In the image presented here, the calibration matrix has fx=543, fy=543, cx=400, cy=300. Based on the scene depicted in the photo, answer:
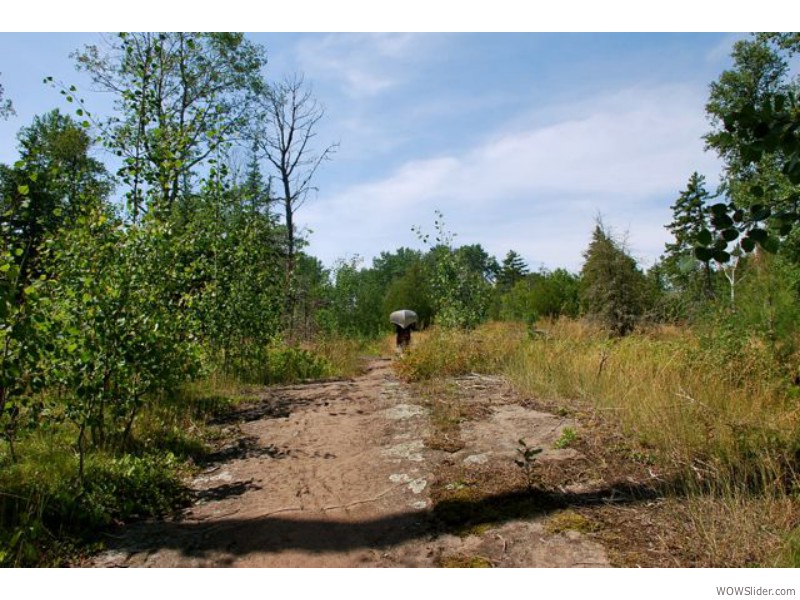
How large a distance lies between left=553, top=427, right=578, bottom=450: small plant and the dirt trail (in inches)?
3.1

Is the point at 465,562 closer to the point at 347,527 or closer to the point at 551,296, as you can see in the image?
the point at 347,527

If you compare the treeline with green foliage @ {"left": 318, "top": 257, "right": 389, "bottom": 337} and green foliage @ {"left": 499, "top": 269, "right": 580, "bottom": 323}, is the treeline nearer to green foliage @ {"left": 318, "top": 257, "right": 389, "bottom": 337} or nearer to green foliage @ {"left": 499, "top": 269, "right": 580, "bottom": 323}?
green foliage @ {"left": 318, "top": 257, "right": 389, "bottom": 337}

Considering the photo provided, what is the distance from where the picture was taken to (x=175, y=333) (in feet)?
15.2

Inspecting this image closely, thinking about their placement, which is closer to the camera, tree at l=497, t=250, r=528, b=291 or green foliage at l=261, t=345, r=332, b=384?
green foliage at l=261, t=345, r=332, b=384

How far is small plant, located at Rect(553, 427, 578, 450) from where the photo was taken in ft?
13.3

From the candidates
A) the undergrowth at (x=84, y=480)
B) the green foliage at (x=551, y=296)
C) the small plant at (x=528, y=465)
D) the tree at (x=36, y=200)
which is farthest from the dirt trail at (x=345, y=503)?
the green foliage at (x=551, y=296)

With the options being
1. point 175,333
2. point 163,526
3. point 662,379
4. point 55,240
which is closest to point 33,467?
point 163,526

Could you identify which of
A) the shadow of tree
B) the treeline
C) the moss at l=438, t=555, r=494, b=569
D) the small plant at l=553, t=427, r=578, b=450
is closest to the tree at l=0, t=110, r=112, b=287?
the treeline

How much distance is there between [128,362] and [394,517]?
2.28 metres

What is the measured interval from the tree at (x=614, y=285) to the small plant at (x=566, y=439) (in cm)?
1440

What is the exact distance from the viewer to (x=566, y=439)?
415 cm

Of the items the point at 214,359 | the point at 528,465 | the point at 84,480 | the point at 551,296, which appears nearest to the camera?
the point at 528,465

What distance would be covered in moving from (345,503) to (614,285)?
55.0ft

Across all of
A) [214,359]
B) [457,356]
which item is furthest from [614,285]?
[214,359]
